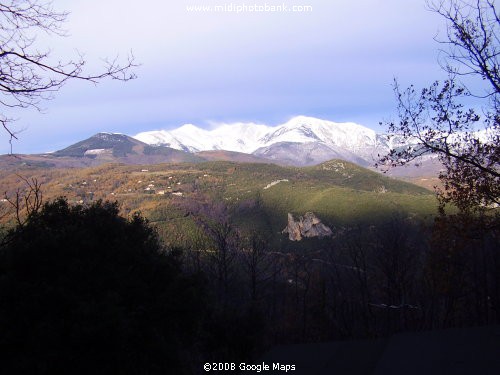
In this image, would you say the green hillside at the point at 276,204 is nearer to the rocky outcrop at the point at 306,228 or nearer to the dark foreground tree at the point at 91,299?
the rocky outcrop at the point at 306,228

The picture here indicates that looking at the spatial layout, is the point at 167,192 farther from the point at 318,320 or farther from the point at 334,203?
the point at 318,320

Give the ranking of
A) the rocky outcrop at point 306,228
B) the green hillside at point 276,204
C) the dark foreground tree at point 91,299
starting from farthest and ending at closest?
the green hillside at point 276,204
the rocky outcrop at point 306,228
the dark foreground tree at point 91,299

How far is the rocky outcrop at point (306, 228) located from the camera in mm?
117500

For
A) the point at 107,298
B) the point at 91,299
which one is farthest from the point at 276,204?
the point at 107,298

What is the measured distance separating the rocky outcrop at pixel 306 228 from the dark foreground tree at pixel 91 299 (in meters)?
103

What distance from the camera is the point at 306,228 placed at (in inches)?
4747

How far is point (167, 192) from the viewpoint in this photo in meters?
199

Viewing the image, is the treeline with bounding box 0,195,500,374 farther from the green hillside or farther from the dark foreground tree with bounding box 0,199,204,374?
the green hillside

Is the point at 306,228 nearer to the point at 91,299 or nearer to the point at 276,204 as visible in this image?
the point at 276,204

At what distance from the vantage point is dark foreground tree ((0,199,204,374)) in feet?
37.0

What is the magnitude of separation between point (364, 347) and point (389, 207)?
11278cm

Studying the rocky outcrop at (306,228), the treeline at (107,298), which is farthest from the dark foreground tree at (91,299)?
the rocky outcrop at (306,228)

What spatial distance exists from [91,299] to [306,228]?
362 ft

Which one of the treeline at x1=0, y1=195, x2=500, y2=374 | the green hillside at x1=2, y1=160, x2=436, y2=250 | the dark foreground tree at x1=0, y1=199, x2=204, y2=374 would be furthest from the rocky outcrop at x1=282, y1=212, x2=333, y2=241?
the dark foreground tree at x1=0, y1=199, x2=204, y2=374
